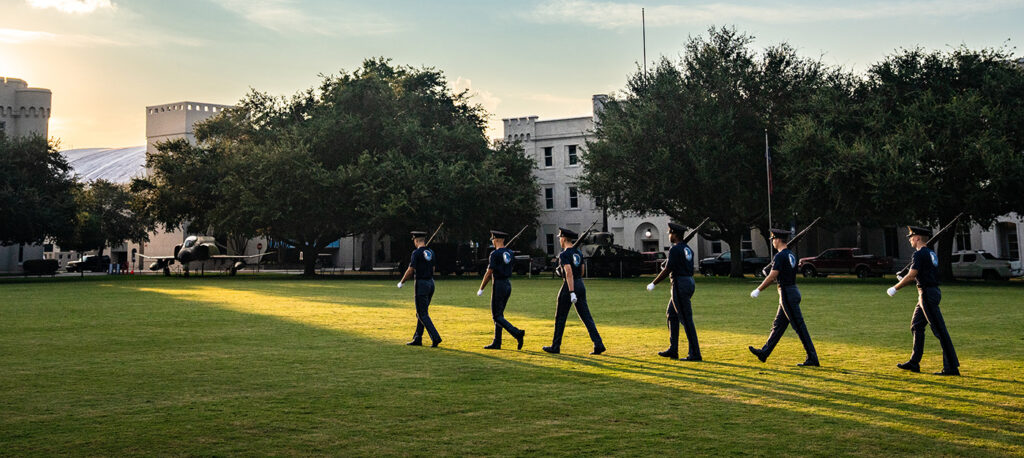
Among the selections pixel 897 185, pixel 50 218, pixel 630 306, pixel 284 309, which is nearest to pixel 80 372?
pixel 284 309

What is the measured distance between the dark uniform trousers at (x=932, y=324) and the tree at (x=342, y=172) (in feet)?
116

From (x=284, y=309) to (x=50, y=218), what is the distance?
34333 mm

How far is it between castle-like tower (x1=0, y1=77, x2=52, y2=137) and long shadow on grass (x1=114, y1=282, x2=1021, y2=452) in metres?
84.7

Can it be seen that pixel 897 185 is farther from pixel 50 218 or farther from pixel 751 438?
pixel 50 218

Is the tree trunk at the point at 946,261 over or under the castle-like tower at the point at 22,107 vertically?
under

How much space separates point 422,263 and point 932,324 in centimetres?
A: 753

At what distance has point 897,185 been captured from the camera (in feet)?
116

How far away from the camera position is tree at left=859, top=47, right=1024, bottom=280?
35469 mm

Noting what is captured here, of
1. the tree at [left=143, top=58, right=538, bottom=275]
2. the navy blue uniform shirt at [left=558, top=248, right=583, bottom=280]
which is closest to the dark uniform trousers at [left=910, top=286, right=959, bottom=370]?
the navy blue uniform shirt at [left=558, top=248, right=583, bottom=280]

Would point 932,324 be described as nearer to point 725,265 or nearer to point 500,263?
point 500,263

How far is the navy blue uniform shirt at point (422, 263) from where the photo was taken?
1409 centimetres

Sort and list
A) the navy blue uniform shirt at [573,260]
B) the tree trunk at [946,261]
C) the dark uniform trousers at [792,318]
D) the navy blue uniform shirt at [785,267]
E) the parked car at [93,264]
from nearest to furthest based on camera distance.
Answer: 1. the dark uniform trousers at [792,318]
2. the navy blue uniform shirt at [785,267]
3. the navy blue uniform shirt at [573,260]
4. the tree trunk at [946,261]
5. the parked car at [93,264]

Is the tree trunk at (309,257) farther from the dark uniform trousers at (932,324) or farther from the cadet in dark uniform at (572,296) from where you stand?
the dark uniform trousers at (932,324)

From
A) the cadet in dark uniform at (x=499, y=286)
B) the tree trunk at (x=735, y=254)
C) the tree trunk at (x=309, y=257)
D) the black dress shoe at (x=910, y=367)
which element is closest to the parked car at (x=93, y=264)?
the tree trunk at (x=309, y=257)
